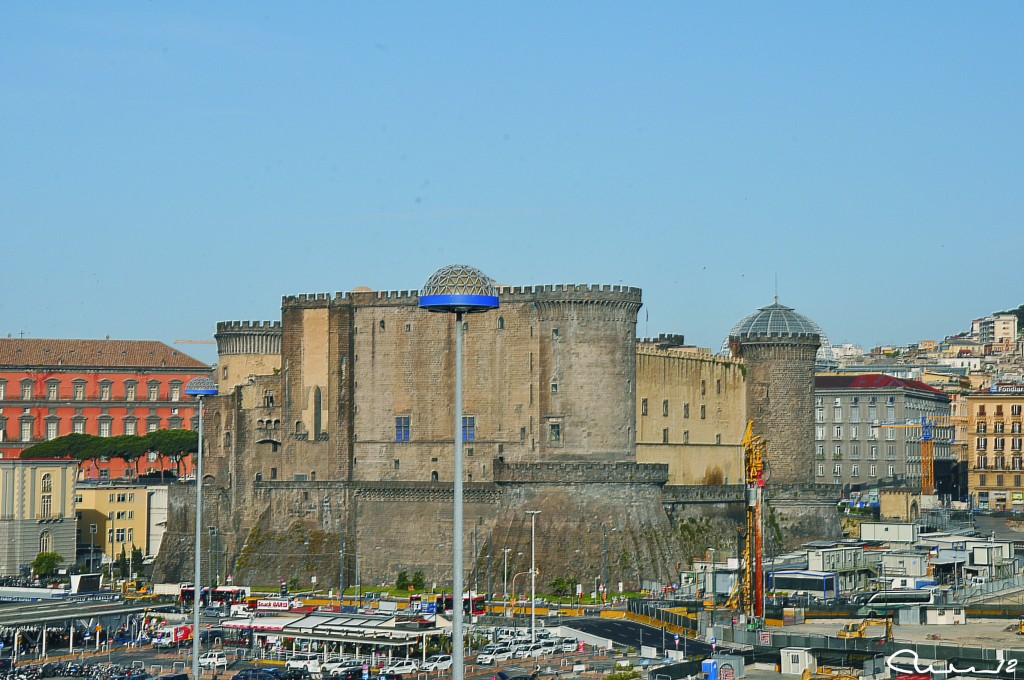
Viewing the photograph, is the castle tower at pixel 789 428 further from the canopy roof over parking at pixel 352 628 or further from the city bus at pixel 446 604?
the canopy roof over parking at pixel 352 628

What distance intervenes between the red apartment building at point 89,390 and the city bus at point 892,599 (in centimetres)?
8522

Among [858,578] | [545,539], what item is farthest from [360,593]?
[858,578]

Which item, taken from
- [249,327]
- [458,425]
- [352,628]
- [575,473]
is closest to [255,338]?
[249,327]

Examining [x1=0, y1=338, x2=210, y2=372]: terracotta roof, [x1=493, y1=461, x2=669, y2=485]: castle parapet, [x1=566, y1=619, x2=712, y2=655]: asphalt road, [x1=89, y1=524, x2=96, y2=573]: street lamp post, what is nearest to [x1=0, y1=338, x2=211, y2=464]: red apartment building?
[x1=0, y1=338, x2=210, y2=372]: terracotta roof

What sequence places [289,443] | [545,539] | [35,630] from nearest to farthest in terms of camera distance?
[35,630], [545,539], [289,443]

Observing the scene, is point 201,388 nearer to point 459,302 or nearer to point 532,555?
point 459,302

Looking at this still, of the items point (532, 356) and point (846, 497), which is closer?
point (532, 356)

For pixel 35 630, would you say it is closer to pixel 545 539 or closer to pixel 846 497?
pixel 545 539

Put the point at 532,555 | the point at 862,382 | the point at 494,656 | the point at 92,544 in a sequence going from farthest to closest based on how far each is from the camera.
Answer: the point at 862,382 < the point at 92,544 < the point at 532,555 < the point at 494,656

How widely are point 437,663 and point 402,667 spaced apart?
1617mm

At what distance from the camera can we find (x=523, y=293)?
11250 cm

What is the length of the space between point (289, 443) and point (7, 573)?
25415mm

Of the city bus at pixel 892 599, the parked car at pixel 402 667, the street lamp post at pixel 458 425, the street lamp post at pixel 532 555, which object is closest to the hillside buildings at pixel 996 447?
the city bus at pixel 892 599

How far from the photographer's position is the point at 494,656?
86.4m
